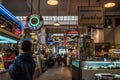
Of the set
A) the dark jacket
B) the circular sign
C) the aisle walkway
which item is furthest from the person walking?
the aisle walkway

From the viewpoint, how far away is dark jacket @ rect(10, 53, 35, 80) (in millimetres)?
3363

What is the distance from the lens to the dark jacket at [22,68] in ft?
11.0

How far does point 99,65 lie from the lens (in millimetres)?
7680

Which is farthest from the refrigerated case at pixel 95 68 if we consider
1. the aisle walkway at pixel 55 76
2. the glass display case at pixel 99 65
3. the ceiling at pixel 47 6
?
the aisle walkway at pixel 55 76

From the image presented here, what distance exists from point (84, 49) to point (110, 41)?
5.30 meters

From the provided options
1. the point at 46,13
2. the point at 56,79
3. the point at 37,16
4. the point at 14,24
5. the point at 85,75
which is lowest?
the point at 56,79

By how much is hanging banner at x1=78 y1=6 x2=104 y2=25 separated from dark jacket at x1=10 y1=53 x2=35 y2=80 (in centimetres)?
538

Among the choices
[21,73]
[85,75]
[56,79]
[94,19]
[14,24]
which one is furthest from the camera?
[56,79]

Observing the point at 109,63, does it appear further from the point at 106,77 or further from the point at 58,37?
the point at 58,37

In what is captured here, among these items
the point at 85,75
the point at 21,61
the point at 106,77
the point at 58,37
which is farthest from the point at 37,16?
the point at 58,37

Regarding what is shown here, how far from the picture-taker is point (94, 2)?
1385 centimetres

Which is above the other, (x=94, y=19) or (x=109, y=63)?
(x=94, y=19)

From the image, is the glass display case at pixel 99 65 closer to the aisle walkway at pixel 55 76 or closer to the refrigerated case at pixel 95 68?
the refrigerated case at pixel 95 68

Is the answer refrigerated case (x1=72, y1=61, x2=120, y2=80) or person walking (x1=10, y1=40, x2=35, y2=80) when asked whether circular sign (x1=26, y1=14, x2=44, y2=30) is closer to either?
refrigerated case (x1=72, y1=61, x2=120, y2=80)
